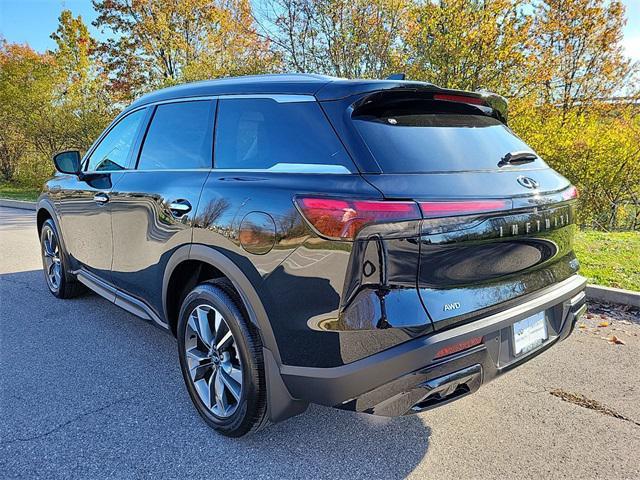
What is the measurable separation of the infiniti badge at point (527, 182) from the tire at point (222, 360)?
1.47 metres

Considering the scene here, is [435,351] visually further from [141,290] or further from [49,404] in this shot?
[49,404]

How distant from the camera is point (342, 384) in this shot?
189 cm

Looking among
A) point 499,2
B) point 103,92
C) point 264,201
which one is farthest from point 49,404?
point 103,92

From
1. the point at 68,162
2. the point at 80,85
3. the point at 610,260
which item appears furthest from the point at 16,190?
the point at 610,260

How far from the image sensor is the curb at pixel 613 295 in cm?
421

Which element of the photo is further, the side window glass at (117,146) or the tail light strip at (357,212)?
the side window glass at (117,146)

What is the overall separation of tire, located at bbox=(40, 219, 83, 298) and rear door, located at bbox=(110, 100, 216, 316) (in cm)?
135

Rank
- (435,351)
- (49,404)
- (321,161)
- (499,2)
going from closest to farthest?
(435,351), (321,161), (49,404), (499,2)

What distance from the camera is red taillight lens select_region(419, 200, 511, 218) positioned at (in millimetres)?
1893

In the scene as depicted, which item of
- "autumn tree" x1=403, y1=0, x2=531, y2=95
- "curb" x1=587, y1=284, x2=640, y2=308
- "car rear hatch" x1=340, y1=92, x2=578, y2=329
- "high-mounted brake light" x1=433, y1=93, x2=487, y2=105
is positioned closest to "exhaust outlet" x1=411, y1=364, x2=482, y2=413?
"car rear hatch" x1=340, y1=92, x2=578, y2=329

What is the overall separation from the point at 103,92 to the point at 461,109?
807 inches

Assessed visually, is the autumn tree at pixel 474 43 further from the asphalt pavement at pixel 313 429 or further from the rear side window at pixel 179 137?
the rear side window at pixel 179 137

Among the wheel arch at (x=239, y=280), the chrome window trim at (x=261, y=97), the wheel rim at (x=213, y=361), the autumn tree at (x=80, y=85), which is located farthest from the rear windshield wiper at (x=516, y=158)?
the autumn tree at (x=80, y=85)

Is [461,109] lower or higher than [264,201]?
higher
